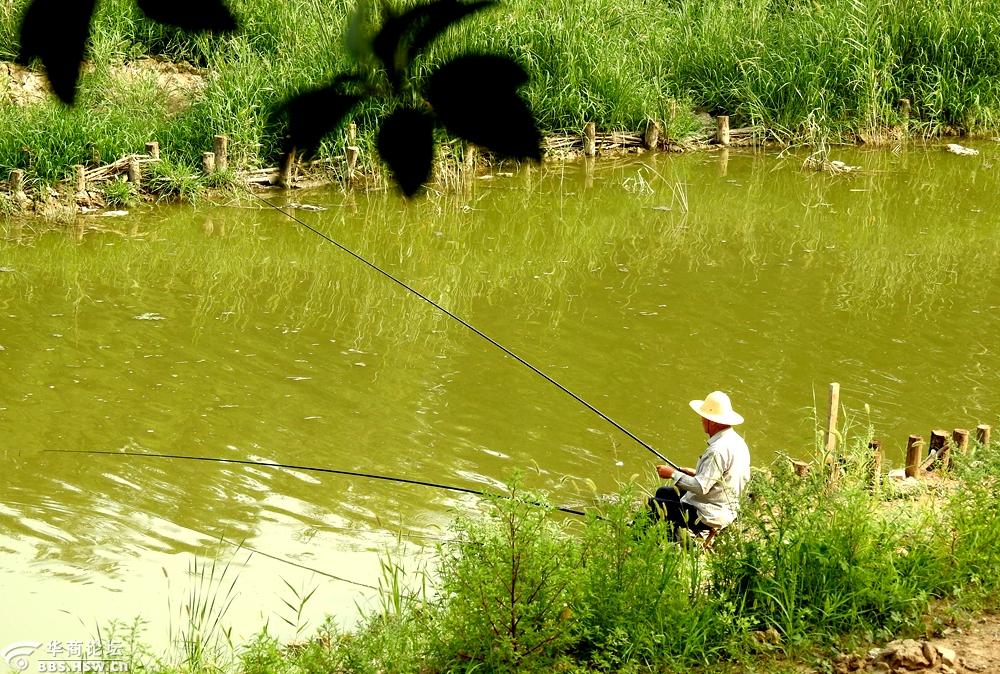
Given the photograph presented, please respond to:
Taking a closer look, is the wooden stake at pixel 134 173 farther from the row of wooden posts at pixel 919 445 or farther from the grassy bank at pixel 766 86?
the row of wooden posts at pixel 919 445

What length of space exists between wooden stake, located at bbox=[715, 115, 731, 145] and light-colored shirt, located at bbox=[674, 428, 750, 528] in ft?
25.0

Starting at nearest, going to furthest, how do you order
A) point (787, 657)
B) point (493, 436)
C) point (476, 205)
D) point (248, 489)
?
point (787, 657) < point (248, 489) < point (493, 436) < point (476, 205)

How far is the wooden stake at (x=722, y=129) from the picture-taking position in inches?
443

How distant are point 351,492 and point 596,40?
303 centimetres

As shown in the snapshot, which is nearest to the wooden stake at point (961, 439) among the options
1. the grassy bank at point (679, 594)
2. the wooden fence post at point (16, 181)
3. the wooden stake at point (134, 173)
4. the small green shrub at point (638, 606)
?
the grassy bank at point (679, 594)

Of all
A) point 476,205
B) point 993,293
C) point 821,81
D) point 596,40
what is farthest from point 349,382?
point 821,81

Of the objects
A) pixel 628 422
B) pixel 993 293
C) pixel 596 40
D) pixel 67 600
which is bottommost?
pixel 67 600

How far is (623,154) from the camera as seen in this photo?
11.0 m

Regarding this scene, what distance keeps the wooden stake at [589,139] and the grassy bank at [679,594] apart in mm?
6928

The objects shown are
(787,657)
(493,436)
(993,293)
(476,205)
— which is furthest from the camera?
(476,205)

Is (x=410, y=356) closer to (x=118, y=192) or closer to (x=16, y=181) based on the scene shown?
(x=118, y=192)

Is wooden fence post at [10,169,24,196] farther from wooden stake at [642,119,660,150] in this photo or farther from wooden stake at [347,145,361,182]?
wooden stake at [642,119,660,150]

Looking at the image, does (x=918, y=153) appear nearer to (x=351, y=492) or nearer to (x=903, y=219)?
(x=903, y=219)

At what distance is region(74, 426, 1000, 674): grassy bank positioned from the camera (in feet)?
10.6
